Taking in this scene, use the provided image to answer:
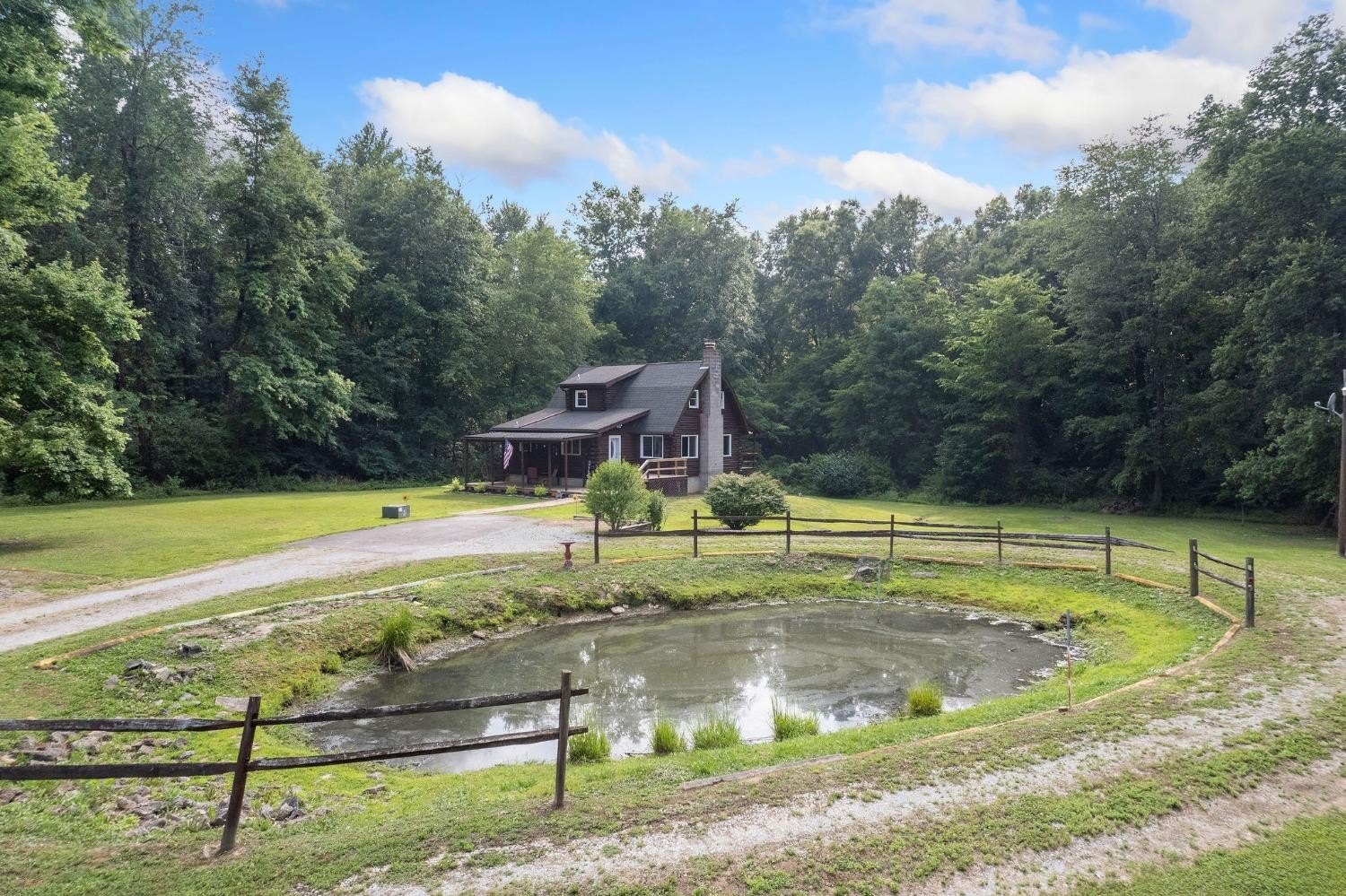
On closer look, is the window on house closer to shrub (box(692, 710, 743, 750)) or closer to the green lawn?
the green lawn

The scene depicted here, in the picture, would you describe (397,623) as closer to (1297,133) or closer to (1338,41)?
(1297,133)

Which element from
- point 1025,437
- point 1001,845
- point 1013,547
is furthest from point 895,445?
point 1001,845

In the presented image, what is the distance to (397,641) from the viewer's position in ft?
43.3

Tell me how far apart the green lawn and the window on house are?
700 centimetres

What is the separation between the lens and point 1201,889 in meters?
5.64

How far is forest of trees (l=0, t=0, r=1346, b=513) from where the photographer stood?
2148 cm

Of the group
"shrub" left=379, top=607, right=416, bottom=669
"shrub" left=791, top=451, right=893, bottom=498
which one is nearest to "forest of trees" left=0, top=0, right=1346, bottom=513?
"shrub" left=791, top=451, right=893, bottom=498

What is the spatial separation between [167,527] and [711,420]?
22671 mm

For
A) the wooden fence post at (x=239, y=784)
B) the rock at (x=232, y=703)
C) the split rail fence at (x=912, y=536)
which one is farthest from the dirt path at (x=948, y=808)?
the split rail fence at (x=912, y=536)

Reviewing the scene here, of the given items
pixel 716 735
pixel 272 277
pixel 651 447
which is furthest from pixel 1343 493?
pixel 272 277

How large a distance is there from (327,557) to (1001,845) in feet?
53.5

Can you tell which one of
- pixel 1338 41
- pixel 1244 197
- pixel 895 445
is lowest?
pixel 895 445

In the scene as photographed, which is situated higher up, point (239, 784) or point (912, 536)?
point (912, 536)

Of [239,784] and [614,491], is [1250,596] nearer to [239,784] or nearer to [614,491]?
[614,491]
